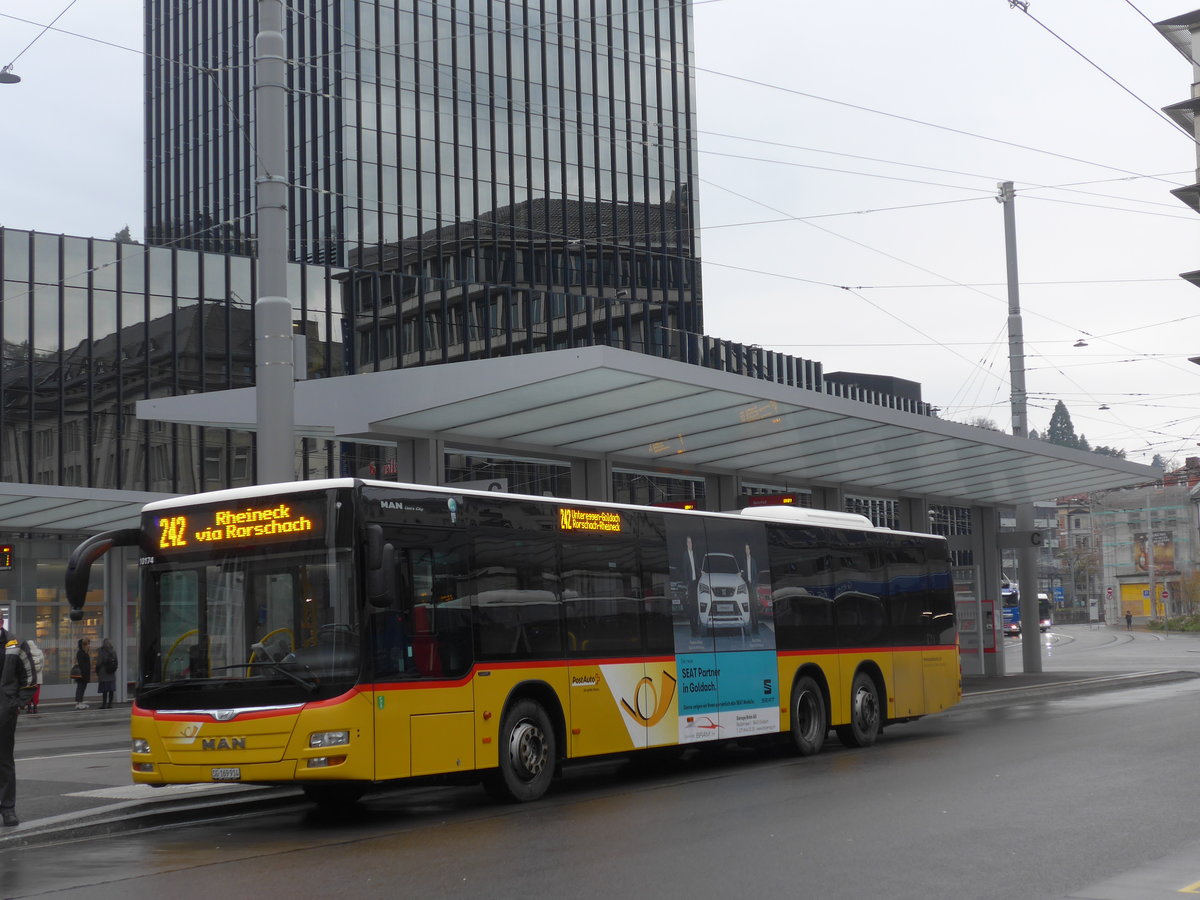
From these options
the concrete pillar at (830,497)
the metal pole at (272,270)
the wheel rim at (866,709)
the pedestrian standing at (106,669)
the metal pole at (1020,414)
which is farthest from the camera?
the pedestrian standing at (106,669)

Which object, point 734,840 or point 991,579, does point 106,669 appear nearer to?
point 991,579

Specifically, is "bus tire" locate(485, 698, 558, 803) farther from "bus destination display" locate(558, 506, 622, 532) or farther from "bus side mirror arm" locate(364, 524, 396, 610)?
"bus side mirror arm" locate(364, 524, 396, 610)

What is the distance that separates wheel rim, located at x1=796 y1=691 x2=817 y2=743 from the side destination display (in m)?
7.58

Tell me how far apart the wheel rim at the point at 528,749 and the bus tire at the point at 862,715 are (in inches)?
240

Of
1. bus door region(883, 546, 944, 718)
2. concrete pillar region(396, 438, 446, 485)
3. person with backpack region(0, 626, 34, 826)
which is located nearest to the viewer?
person with backpack region(0, 626, 34, 826)

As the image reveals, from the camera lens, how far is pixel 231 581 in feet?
39.8

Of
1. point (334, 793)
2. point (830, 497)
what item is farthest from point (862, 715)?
point (830, 497)

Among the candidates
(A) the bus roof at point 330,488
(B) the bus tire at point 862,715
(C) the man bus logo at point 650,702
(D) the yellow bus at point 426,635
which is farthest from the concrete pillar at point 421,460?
(B) the bus tire at point 862,715

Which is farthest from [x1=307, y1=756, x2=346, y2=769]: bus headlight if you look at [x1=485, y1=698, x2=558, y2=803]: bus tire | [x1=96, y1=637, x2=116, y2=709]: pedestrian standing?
[x1=96, y1=637, x2=116, y2=709]: pedestrian standing

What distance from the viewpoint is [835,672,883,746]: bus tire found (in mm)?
18656

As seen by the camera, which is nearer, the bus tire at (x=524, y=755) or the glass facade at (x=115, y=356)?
the bus tire at (x=524, y=755)

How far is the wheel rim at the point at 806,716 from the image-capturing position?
17.5 meters

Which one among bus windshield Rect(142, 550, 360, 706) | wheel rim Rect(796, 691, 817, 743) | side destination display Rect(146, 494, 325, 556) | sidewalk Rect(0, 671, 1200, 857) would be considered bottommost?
sidewalk Rect(0, 671, 1200, 857)

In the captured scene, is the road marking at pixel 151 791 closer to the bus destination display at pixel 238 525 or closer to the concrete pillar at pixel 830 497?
the bus destination display at pixel 238 525
